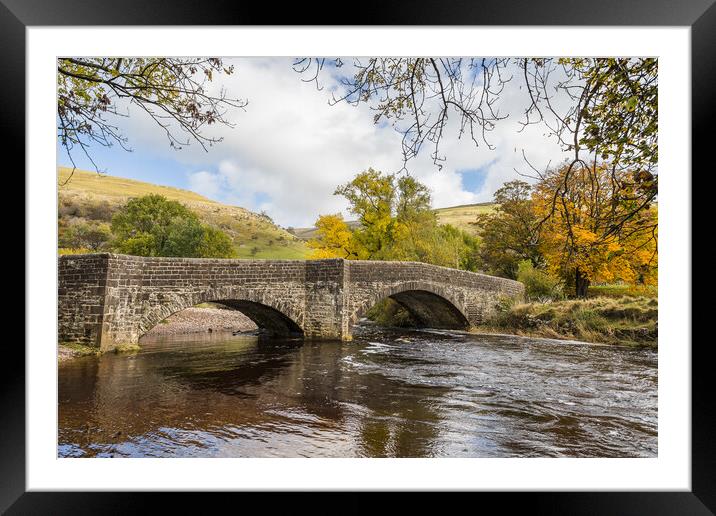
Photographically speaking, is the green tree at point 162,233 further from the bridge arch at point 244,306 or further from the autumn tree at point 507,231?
the autumn tree at point 507,231

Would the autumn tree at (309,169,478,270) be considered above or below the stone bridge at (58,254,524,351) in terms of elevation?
above

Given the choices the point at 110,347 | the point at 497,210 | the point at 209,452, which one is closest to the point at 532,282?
the point at 497,210

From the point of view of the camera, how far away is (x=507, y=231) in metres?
20.2

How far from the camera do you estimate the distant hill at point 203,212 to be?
25.9m

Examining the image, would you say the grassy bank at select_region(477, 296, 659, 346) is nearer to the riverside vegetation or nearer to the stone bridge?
the riverside vegetation

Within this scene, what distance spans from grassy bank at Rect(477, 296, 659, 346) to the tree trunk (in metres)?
2.66

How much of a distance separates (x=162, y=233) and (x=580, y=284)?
20.2 m

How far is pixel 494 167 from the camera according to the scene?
4734 mm

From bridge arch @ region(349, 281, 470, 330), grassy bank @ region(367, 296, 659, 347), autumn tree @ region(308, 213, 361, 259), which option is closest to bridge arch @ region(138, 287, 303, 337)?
bridge arch @ region(349, 281, 470, 330)

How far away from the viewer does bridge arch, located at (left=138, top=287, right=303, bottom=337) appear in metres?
8.00

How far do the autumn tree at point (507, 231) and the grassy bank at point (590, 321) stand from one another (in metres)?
6.50
